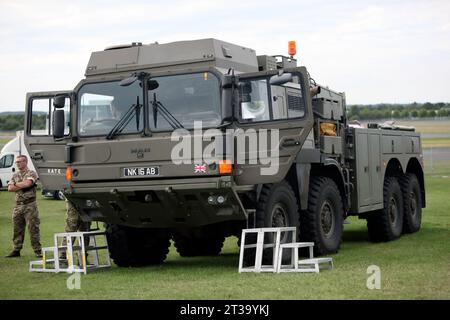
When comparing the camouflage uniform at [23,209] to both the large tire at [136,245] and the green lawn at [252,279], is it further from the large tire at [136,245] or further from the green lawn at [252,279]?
the large tire at [136,245]

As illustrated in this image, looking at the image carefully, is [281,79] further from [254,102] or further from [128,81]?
[128,81]

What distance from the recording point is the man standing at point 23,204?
1436cm

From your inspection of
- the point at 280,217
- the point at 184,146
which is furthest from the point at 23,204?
the point at 280,217

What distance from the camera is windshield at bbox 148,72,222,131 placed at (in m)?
10.9

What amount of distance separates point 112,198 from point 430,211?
12.7 meters

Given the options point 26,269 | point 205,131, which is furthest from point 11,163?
point 205,131

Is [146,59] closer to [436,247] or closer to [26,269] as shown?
[26,269]

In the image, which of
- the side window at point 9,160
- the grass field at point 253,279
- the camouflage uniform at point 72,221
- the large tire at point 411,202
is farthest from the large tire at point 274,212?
the side window at point 9,160

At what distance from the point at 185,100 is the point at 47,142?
2.26m

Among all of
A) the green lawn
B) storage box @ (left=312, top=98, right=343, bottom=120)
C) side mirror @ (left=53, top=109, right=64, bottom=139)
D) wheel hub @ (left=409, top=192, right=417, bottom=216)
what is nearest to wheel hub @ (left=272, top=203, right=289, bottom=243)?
the green lawn

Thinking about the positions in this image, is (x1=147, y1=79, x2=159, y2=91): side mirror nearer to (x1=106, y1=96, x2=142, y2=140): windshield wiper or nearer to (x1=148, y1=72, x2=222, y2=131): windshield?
(x1=148, y1=72, x2=222, y2=131): windshield

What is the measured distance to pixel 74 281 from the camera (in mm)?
10734

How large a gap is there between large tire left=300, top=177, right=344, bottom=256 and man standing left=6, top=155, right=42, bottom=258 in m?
4.63

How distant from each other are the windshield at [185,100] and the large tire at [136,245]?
6.85 feet
